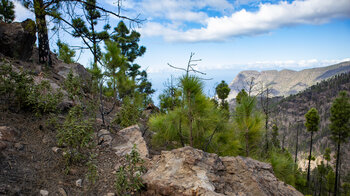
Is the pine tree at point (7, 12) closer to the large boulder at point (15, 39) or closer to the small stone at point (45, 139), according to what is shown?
the large boulder at point (15, 39)

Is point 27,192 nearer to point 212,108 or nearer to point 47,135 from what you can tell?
point 47,135

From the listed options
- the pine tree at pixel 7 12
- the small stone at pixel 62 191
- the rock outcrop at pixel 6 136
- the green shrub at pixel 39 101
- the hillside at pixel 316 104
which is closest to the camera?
the small stone at pixel 62 191

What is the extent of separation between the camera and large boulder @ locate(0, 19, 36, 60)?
7370 mm

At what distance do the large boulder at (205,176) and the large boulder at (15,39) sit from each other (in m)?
6.85

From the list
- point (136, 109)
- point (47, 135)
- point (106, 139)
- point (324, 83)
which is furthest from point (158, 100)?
point (324, 83)

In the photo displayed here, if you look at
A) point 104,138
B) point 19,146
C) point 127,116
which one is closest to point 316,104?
point 127,116

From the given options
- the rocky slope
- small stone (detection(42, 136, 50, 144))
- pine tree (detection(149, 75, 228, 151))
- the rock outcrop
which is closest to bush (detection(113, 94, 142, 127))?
pine tree (detection(149, 75, 228, 151))

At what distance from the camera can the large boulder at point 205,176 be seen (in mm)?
3098

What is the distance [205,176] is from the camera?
10.5 feet

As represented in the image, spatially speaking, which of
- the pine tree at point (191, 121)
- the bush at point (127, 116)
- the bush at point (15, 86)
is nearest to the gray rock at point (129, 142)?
the pine tree at point (191, 121)

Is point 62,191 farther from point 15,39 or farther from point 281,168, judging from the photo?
point 15,39

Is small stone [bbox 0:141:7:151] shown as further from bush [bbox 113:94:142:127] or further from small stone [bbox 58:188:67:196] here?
bush [bbox 113:94:142:127]

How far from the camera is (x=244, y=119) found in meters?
5.07

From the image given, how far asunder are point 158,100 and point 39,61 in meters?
5.36
